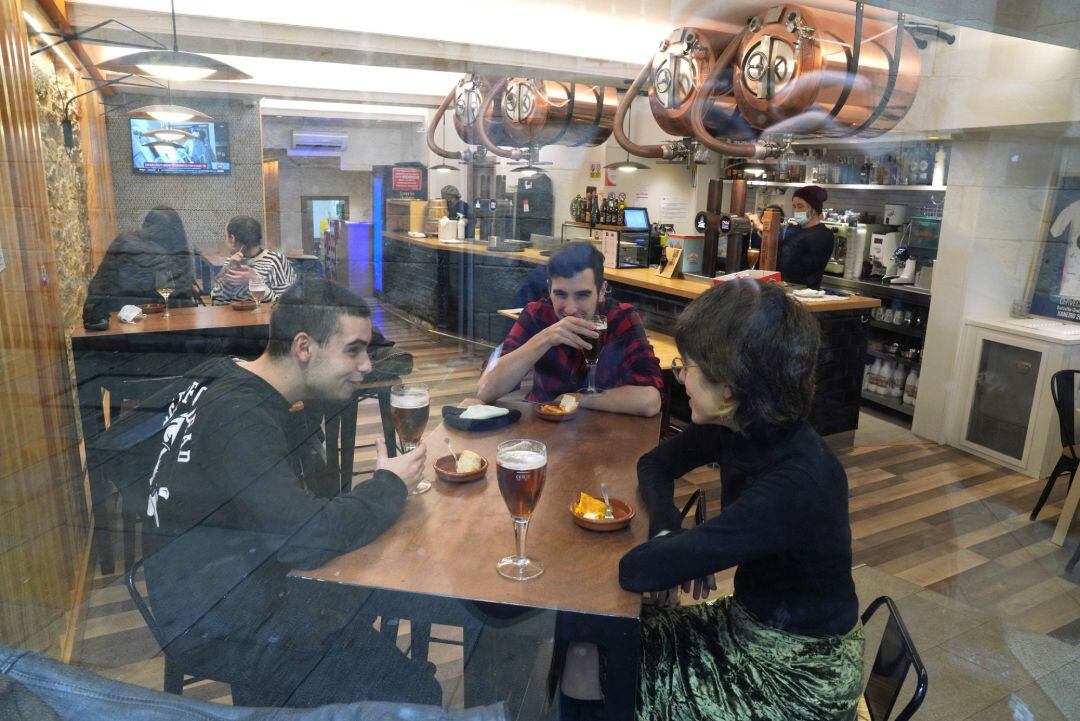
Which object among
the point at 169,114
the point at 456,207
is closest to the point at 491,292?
the point at 456,207

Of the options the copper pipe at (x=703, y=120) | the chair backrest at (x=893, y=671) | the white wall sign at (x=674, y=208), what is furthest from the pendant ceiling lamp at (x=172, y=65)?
the chair backrest at (x=893, y=671)

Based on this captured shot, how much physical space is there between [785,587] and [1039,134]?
5.07 ft

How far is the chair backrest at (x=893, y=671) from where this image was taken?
83cm

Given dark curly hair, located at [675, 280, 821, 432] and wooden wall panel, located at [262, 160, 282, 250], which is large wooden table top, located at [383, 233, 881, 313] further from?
dark curly hair, located at [675, 280, 821, 432]

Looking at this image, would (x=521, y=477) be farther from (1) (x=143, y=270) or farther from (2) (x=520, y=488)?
(1) (x=143, y=270)

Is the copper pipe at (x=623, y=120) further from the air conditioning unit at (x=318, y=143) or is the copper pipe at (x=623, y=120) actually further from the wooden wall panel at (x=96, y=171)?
the wooden wall panel at (x=96, y=171)

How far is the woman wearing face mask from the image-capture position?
1765 millimetres

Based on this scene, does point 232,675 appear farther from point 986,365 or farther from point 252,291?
point 986,365

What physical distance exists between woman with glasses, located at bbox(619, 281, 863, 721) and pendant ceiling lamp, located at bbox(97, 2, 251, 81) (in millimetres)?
911

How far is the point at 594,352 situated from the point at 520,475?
647mm

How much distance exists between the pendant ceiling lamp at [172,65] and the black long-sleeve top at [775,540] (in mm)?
1032

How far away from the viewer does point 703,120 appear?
156cm

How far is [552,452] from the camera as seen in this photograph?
3.85 feet

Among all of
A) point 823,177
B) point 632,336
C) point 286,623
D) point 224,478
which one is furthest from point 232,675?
point 823,177
